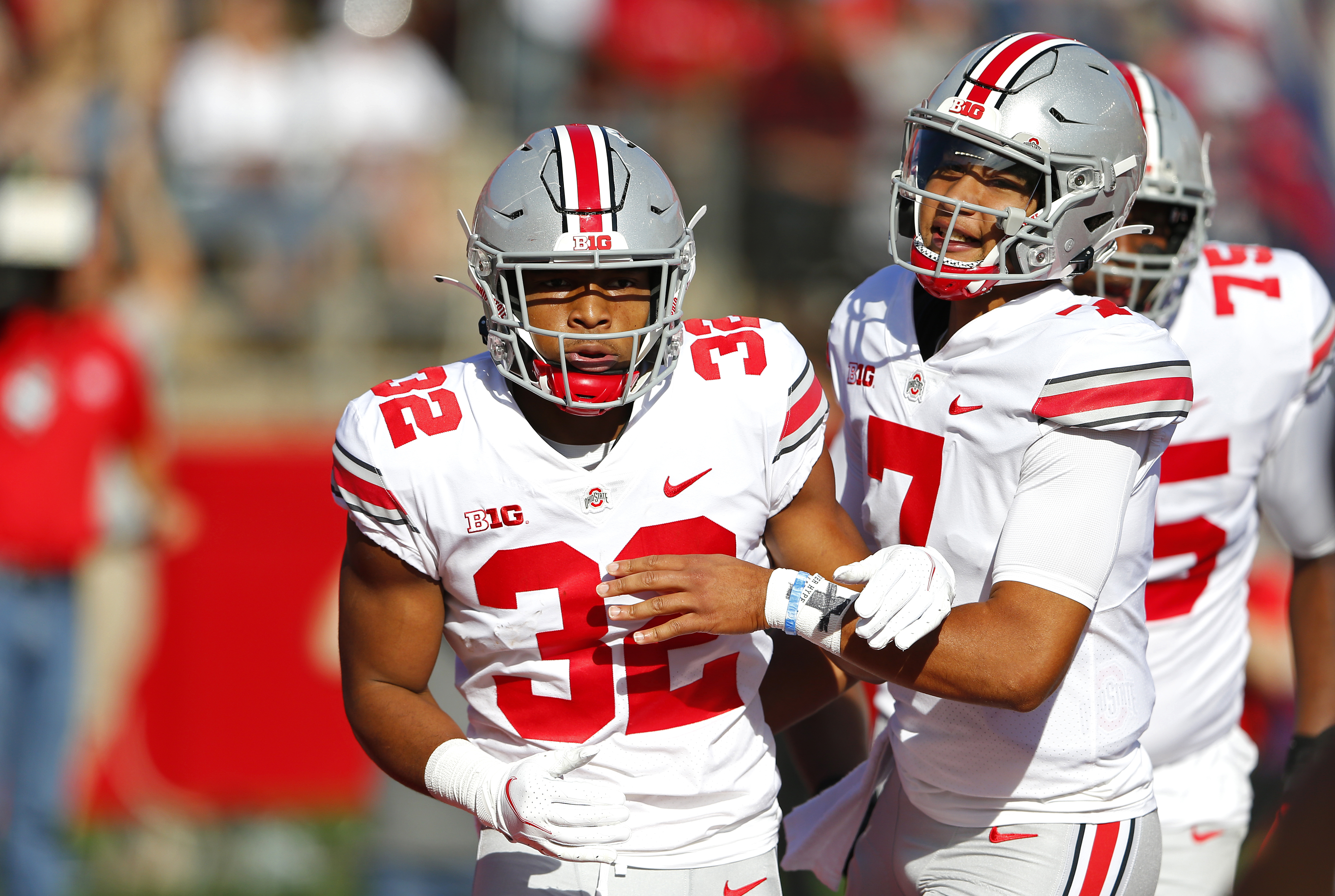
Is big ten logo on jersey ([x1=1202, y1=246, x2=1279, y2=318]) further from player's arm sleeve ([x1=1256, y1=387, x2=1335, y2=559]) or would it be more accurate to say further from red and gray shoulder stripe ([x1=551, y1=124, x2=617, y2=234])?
red and gray shoulder stripe ([x1=551, y1=124, x2=617, y2=234])

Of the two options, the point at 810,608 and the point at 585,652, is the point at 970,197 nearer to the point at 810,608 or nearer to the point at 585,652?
the point at 810,608

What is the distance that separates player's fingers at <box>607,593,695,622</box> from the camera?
8.05ft

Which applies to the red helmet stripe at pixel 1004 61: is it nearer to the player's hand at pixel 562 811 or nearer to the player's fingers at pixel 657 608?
the player's fingers at pixel 657 608

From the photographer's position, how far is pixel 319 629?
649cm

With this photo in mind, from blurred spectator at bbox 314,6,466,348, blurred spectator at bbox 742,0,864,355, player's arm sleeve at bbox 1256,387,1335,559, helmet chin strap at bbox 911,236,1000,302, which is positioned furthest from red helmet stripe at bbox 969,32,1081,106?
blurred spectator at bbox 742,0,864,355

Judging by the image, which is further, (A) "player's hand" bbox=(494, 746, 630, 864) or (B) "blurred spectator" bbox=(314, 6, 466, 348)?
(B) "blurred spectator" bbox=(314, 6, 466, 348)

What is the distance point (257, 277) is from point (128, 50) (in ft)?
4.39

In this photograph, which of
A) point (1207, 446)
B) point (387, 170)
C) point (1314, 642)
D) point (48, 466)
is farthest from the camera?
point (387, 170)

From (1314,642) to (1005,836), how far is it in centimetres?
145

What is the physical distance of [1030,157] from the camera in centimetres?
264

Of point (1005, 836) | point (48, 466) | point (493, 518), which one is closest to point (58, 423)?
point (48, 466)

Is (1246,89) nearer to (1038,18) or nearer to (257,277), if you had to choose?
(1038,18)

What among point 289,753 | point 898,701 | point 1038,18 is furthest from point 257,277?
point 898,701

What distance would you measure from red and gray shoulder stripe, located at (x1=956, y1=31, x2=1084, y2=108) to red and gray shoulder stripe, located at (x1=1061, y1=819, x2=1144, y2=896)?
135 centimetres
